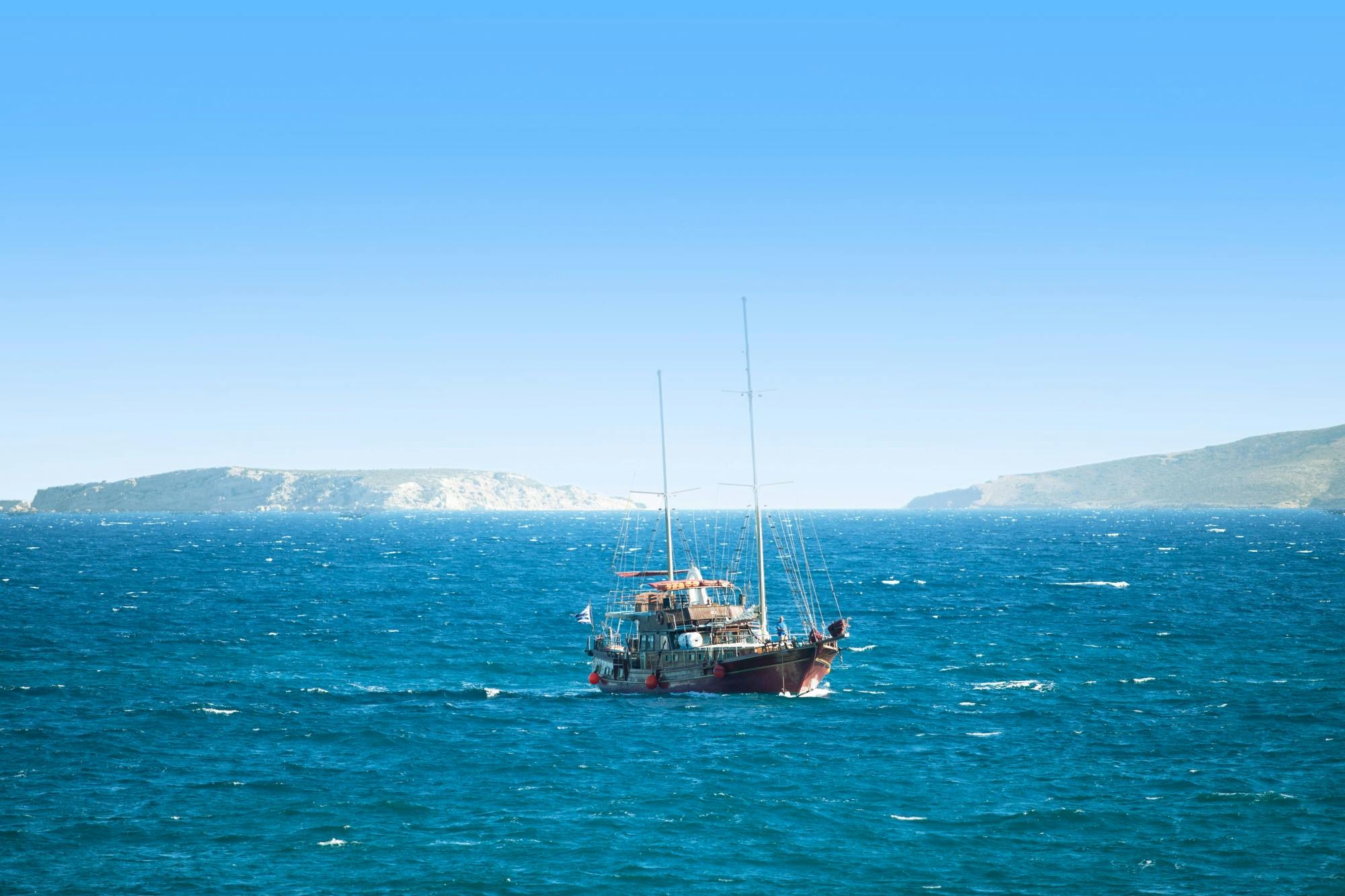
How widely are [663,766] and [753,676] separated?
18576 mm

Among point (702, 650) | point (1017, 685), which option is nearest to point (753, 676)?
point (702, 650)

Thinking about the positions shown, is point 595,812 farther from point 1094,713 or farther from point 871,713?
point 1094,713

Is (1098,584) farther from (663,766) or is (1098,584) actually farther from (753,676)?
(663,766)

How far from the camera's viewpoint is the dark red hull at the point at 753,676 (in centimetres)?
7094

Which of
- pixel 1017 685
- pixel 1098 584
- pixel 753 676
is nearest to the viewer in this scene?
pixel 753 676

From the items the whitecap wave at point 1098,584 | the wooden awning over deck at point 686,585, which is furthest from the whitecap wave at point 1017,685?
the whitecap wave at point 1098,584

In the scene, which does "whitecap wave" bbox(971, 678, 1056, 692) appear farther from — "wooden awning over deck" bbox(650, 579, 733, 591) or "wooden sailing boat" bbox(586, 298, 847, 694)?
"wooden awning over deck" bbox(650, 579, 733, 591)

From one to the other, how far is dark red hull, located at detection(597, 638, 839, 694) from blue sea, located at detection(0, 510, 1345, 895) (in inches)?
38.1

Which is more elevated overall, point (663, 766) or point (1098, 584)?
point (663, 766)

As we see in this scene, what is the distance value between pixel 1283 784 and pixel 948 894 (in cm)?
2104

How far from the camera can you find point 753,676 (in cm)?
7206

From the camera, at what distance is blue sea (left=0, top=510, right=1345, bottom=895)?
39812mm

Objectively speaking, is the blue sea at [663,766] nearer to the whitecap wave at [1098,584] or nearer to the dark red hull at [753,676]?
the dark red hull at [753,676]

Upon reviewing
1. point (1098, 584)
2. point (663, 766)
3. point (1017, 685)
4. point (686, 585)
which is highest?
point (686, 585)
